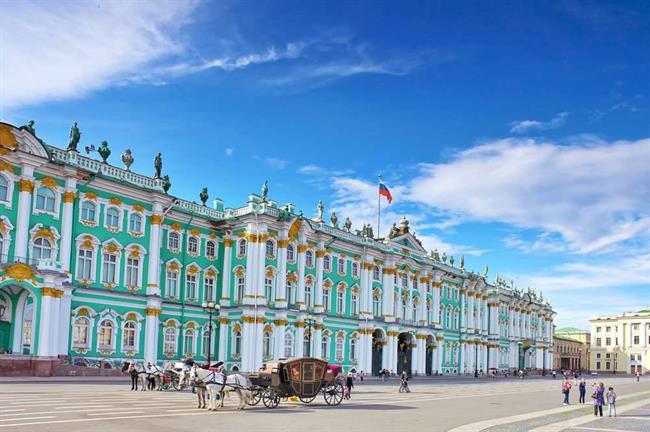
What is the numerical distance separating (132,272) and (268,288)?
13544 mm

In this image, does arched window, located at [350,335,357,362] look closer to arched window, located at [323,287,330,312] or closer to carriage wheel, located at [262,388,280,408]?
arched window, located at [323,287,330,312]

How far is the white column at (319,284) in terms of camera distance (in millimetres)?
Result: 69875

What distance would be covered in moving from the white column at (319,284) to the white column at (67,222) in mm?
27010

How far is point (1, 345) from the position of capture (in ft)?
150

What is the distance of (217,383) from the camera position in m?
28.3

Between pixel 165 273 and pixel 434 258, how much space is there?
45.9 m

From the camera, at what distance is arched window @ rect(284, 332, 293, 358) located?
6506 cm

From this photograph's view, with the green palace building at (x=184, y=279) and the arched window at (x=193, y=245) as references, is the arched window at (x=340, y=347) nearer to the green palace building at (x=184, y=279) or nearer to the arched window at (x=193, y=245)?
the green palace building at (x=184, y=279)

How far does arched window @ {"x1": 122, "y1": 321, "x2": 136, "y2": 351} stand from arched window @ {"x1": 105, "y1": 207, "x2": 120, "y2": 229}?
24.8 feet

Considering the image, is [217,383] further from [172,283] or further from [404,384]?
[172,283]

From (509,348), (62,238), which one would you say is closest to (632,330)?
(509,348)

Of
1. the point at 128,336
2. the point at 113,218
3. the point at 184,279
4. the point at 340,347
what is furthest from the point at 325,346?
the point at 113,218

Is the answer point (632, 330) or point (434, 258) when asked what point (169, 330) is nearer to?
point (434, 258)

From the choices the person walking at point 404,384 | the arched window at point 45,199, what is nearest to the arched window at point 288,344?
the person walking at point 404,384
